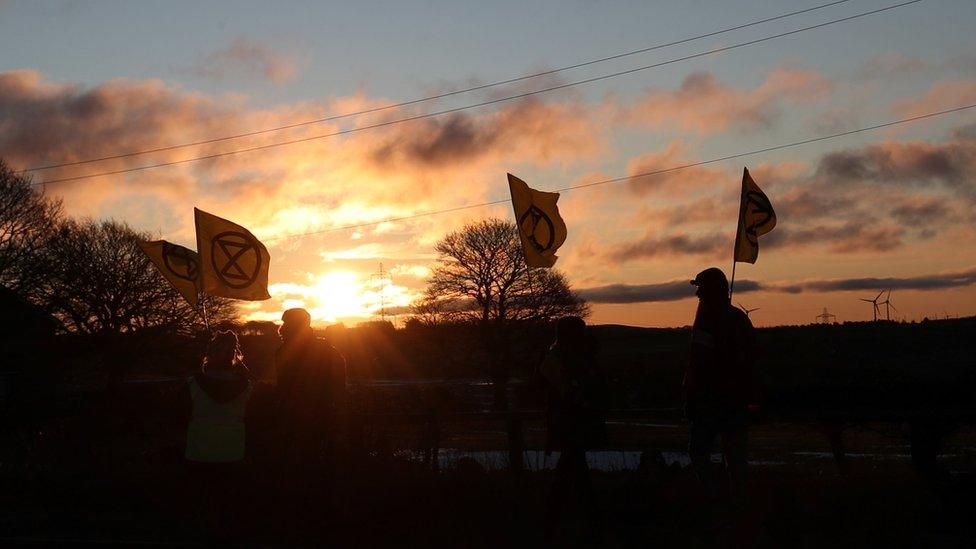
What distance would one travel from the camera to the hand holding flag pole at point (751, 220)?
12984 mm

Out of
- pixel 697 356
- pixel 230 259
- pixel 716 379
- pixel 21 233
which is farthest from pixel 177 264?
pixel 21 233

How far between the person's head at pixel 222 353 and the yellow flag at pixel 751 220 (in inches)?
272

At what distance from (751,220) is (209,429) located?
771 cm

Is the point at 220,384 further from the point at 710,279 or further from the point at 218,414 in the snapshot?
the point at 710,279

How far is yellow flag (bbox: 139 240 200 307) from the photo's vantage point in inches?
557

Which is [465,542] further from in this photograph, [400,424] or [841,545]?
[400,424]

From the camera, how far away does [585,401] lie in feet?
27.5

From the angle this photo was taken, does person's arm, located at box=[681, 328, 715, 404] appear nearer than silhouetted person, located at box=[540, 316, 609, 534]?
No

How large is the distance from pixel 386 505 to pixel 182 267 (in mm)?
5960

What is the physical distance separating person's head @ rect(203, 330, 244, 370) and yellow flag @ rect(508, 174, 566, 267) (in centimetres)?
613

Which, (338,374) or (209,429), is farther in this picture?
(338,374)

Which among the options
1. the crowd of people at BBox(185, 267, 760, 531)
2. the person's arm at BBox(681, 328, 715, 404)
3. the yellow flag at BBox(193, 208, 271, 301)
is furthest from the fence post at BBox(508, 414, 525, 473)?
the yellow flag at BBox(193, 208, 271, 301)

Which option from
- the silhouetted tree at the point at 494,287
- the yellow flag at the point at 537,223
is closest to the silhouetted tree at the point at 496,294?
the silhouetted tree at the point at 494,287

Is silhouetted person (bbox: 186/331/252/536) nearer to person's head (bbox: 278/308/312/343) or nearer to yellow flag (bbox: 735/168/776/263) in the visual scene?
person's head (bbox: 278/308/312/343)
